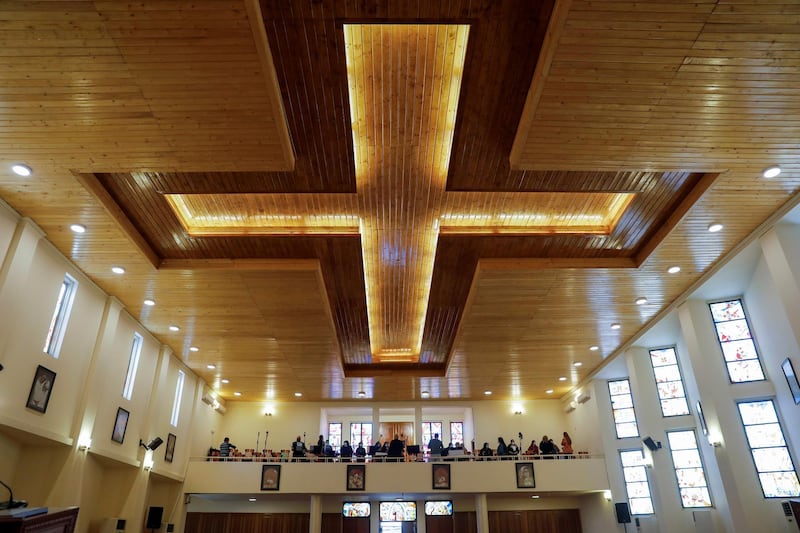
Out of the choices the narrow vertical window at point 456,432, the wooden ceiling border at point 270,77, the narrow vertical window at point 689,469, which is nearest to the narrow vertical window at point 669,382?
the narrow vertical window at point 689,469

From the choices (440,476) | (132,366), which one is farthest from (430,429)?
(132,366)

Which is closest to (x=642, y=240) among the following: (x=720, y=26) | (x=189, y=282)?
(x=720, y=26)

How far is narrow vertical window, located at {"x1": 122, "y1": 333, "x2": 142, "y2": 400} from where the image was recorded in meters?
12.1

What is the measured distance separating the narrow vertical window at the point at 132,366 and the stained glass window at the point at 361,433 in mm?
10809

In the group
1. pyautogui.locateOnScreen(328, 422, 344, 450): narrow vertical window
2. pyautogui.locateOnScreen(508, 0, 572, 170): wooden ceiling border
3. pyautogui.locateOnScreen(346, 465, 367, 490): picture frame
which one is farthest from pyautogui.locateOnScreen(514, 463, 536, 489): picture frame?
pyautogui.locateOnScreen(508, 0, 572, 170): wooden ceiling border

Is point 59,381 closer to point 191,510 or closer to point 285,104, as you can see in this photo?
→ point 285,104

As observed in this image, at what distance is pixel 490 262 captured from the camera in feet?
32.1

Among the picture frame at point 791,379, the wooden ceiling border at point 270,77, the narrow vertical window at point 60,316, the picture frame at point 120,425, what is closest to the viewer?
the wooden ceiling border at point 270,77

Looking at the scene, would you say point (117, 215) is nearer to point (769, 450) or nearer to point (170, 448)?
point (170, 448)

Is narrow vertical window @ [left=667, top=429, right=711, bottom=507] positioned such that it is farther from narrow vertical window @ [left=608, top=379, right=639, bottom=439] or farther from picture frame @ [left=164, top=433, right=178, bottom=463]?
picture frame @ [left=164, top=433, right=178, bottom=463]

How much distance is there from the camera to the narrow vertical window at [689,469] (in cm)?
1230

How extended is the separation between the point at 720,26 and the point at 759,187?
3567 millimetres

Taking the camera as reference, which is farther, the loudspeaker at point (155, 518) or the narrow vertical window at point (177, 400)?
the narrow vertical window at point (177, 400)

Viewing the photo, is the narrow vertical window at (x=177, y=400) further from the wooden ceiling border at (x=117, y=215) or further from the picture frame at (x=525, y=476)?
the picture frame at (x=525, y=476)
